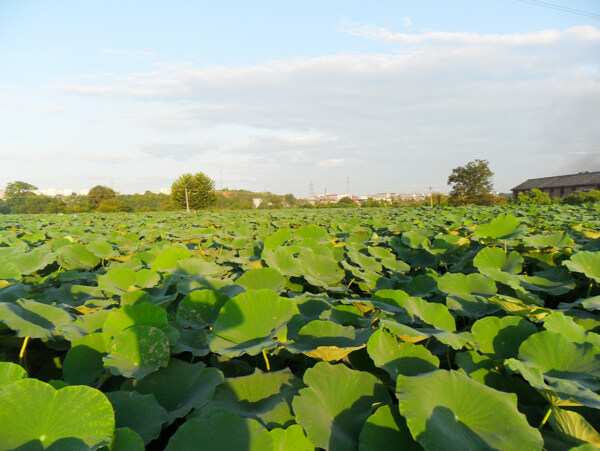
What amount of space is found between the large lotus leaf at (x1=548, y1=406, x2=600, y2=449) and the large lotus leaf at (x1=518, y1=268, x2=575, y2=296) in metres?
1.00

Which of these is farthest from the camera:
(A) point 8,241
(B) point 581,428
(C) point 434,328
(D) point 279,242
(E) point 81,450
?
(A) point 8,241

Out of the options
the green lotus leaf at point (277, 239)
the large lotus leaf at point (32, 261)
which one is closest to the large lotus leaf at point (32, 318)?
the large lotus leaf at point (32, 261)

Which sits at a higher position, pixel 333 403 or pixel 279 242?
pixel 279 242

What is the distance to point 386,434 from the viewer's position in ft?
1.96

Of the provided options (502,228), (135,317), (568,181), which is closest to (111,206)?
(502,228)

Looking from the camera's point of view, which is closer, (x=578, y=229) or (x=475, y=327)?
(x=475, y=327)

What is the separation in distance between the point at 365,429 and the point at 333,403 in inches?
5.0

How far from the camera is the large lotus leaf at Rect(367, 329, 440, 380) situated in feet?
2.52

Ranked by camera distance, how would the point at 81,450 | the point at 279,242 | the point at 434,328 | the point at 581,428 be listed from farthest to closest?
1. the point at 279,242
2. the point at 434,328
3. the point at 581,428
4. the point at 81,450

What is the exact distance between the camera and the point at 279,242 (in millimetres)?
2629

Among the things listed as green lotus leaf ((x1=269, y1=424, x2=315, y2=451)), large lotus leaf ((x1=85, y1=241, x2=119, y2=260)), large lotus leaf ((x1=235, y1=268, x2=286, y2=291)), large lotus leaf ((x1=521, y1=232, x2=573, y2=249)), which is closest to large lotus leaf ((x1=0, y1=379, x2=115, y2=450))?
green lotus leaf ((x1=269, y1=424, x2=315, y2=451))

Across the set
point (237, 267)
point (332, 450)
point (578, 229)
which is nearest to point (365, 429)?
point (332, 450)

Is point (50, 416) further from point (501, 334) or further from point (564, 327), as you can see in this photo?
point (564, 327)

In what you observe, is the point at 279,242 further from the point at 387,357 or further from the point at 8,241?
the point at 8,241
